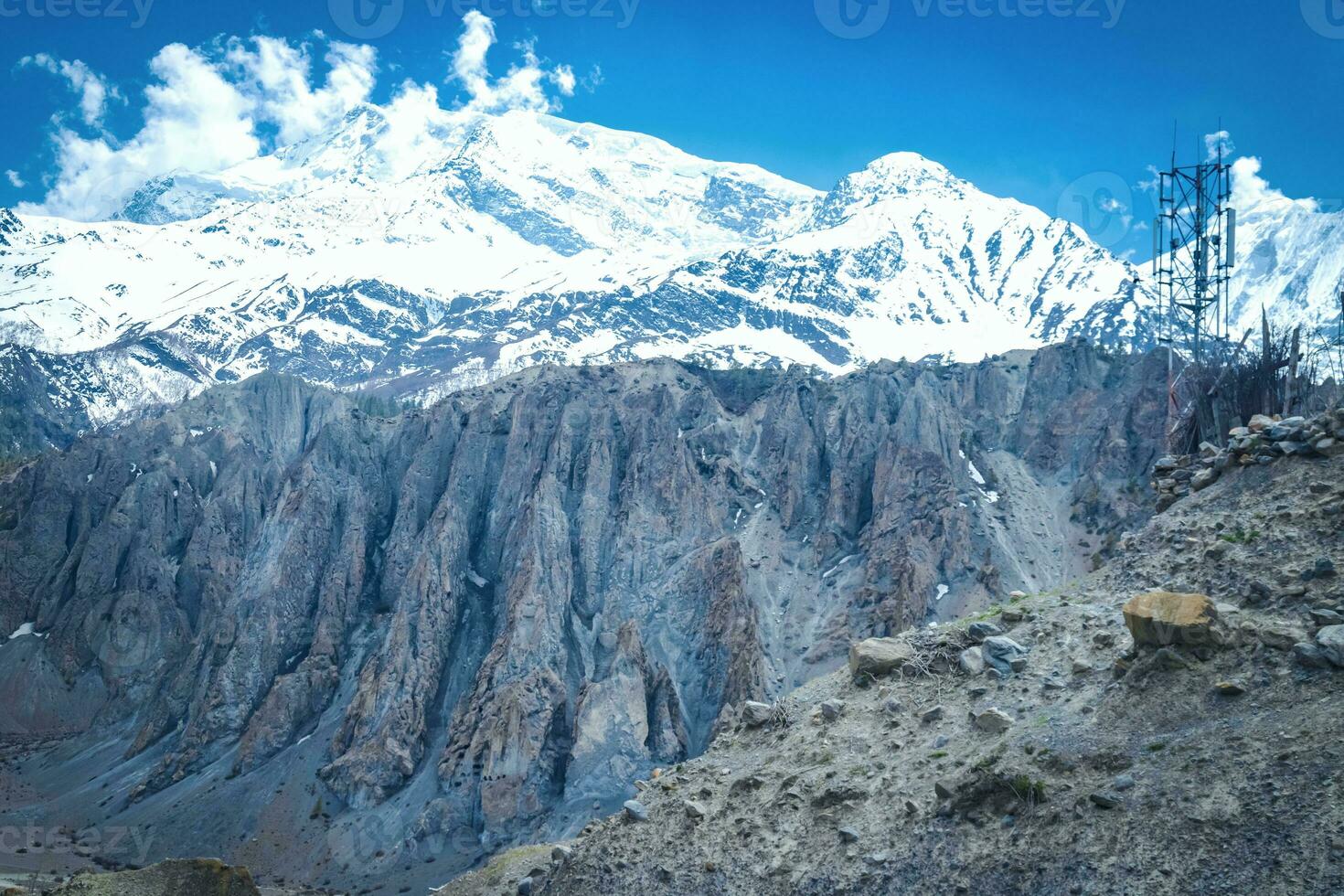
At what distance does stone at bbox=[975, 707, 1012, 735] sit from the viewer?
14508 mm

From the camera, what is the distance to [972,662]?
1634cm

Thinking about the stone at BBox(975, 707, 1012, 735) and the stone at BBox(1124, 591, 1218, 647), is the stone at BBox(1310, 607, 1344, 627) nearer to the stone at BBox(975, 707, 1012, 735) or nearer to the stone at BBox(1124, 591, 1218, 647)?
the stone at BBox(1124, 591, 1218, 647)

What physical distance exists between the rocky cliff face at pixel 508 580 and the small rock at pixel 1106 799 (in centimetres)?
5755

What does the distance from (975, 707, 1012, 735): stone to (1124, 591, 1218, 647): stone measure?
85.1 inches

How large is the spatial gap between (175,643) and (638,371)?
57539mm

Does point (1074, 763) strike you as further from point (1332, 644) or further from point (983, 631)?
point (983, 631)

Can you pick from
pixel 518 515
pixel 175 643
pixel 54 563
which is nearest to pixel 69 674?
pixel 175 643

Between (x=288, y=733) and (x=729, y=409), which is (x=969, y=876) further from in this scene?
(x=729, y=409)

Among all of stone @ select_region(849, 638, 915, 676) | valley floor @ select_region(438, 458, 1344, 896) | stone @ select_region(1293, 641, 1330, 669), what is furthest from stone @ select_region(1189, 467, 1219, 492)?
stone @ select_region(1293, 641, 1330, 669)

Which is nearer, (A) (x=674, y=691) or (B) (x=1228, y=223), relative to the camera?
(B) (x=1228, y=223)

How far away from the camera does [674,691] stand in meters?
73.7

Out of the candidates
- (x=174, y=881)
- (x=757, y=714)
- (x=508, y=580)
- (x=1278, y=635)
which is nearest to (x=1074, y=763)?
(x=1278, y=635)

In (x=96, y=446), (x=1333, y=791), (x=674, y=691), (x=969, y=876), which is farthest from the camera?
(x=96, y=446)

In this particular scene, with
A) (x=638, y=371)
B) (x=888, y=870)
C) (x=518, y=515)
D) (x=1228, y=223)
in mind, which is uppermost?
(x=638, y=371)
